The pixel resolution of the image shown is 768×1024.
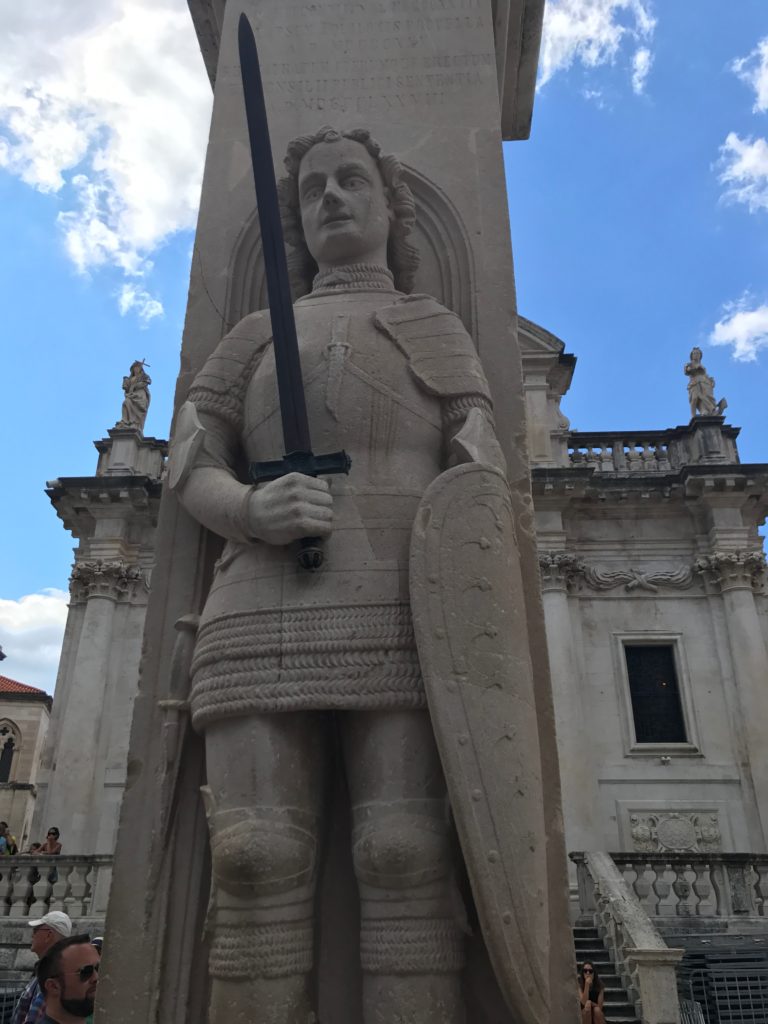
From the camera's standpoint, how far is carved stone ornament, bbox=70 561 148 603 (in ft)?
66.9

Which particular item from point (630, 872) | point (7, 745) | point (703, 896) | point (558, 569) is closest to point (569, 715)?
point (558, 569)

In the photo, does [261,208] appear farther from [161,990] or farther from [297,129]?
[161,990]

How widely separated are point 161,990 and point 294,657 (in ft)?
4.19

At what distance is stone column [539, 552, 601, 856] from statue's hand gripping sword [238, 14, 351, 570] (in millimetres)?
13636

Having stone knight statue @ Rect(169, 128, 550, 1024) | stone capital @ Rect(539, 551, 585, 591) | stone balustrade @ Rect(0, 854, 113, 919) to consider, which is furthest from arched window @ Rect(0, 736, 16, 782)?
stone knight statue @ Rect(169, 128, 550, 1024)

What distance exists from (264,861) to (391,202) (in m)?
2.97

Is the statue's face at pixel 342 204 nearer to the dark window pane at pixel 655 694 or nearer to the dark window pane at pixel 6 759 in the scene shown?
the dark window pane at pixel 655 694

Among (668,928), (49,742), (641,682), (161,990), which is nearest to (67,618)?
(49,742)

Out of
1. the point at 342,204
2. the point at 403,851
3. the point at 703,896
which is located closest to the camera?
the point at 403,851

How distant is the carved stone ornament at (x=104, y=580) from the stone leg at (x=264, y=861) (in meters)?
18.4

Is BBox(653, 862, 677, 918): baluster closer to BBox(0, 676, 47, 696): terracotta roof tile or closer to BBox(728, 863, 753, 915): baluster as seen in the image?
BBox(728, 863, 753, 915): baluster

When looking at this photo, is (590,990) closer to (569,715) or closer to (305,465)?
(305,465)

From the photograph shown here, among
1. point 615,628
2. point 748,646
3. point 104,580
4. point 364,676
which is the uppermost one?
point 104,580

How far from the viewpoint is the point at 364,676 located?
2898 millimetres
